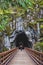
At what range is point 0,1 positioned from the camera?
6598mm

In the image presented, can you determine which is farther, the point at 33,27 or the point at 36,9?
the point at 33,27

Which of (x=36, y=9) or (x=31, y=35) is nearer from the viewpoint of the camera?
(x=36, y=9)

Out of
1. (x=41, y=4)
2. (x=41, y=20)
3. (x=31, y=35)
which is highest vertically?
(x=41, y=4)

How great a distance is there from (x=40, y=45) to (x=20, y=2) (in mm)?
15604

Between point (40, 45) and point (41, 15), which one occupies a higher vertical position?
point (41, 15)

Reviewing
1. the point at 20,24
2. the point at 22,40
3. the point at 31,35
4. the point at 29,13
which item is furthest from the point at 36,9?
the point at 22,40

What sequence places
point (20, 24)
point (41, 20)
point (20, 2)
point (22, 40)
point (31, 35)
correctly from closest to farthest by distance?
point (20, 2) → point (41, 20) → point (20, 24) → point (31, 35) → point (22, 40)

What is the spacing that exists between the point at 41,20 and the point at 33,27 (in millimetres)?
3733

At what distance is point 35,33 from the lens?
30109mm

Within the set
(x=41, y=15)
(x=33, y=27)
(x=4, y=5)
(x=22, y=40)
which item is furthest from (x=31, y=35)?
(x=4, y=5)

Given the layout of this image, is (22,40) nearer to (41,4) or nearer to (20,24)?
(20,24)

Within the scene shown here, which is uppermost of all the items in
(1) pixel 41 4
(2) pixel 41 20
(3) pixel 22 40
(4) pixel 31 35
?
(1) pixel 41 4

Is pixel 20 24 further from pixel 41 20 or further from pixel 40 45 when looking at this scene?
pixel 40 45

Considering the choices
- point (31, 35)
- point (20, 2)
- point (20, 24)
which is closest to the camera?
point (20, 2)
